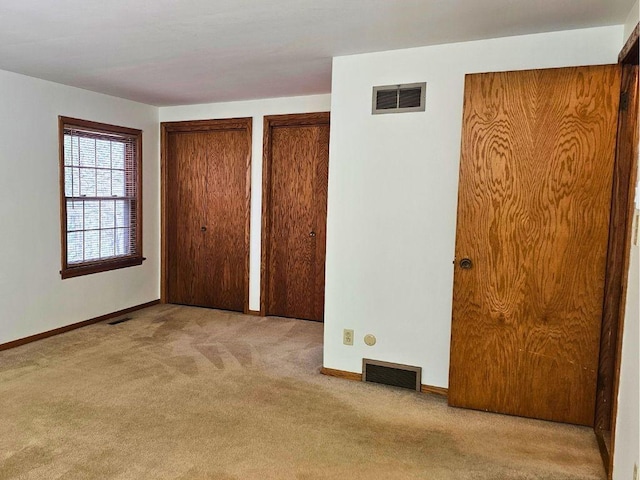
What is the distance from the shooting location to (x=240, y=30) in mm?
2689

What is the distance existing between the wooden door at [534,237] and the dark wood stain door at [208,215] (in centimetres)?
278

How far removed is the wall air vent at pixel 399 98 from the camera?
3004 millimetres

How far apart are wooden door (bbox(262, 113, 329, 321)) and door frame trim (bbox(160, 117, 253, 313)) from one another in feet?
0.71

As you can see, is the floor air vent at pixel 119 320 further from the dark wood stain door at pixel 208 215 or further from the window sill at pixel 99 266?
the dark wood stain door at pixel 208 215

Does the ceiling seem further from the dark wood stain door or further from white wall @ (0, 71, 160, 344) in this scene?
the dark wood stain door

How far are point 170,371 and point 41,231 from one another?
71.5 inches

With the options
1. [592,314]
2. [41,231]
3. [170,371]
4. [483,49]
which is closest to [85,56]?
[41,231]

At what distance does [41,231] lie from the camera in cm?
408

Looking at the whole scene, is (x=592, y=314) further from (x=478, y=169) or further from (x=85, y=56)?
(x=85, y=56)

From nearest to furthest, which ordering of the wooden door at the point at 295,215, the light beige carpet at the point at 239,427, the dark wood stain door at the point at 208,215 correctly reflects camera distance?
the light beige carpet at the point at 239,427
the wooden door at the point at 295,215
the dark wood stain door at the point at 208,215

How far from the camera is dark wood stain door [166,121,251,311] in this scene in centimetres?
506

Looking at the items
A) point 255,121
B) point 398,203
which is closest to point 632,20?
point 398,203

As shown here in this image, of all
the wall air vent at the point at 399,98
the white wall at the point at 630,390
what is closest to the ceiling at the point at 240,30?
the wall air vent at the point at 399,98

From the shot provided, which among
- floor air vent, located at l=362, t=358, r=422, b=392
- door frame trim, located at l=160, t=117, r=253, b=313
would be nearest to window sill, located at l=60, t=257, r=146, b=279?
door frame trim, located at l=160, t=117, r=253, b=313
